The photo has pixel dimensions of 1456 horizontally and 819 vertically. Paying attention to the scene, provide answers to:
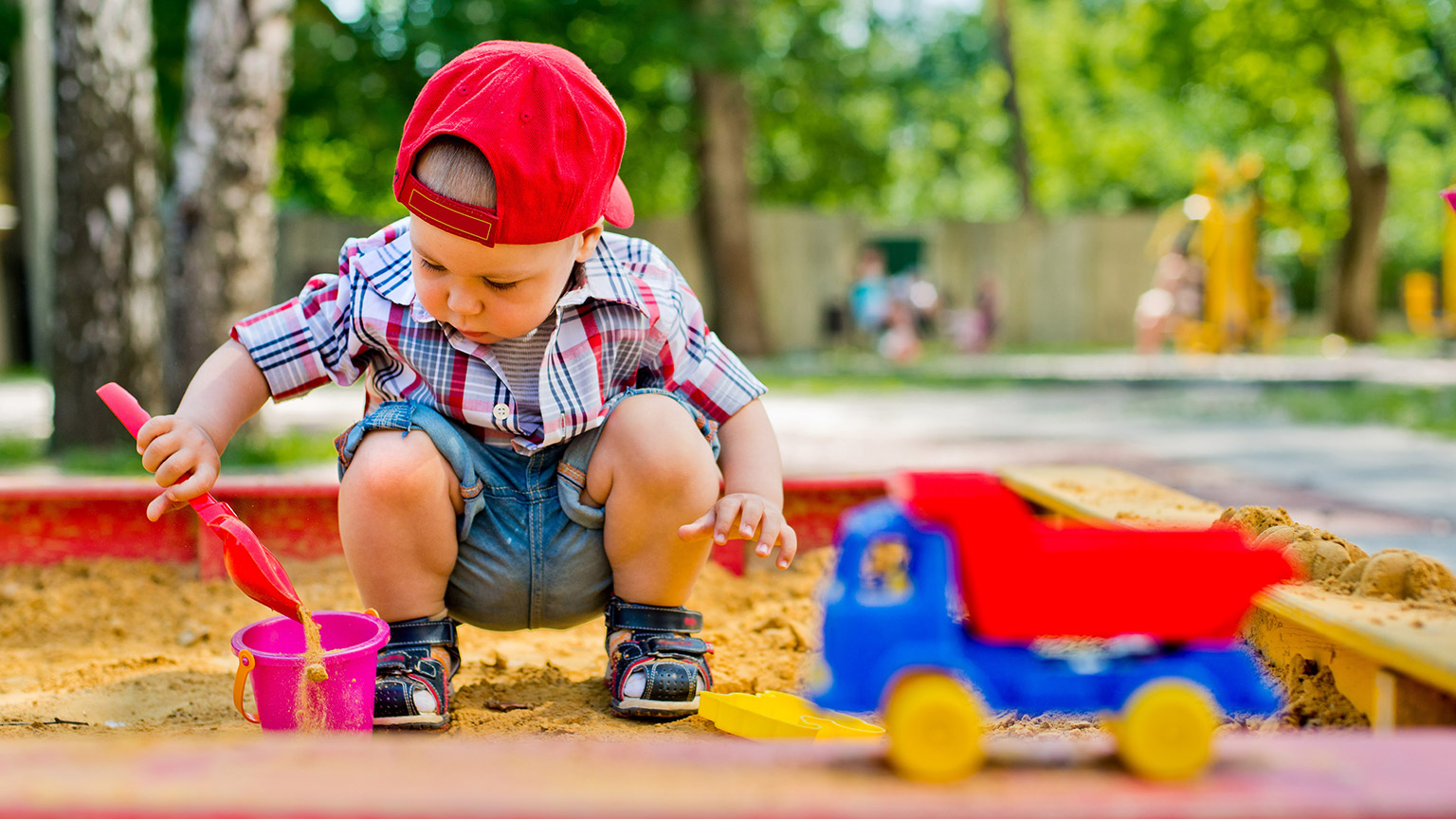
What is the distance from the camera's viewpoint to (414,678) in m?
1.61

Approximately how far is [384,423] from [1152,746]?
112 cm

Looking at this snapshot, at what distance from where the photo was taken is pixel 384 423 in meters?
1.65

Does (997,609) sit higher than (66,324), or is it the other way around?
(66,324)

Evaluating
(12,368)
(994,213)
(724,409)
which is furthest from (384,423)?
(994,213)

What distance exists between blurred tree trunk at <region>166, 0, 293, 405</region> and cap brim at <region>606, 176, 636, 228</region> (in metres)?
3.59

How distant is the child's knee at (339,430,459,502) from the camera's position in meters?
1.59

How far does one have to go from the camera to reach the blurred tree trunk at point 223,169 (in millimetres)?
4828

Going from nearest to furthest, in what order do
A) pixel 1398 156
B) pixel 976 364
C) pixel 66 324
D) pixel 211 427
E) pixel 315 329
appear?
1. pixel 211 427
2. pixel 315 329
3. pixel 66 324
4. pixel 976 364
5. pixel 1398 156

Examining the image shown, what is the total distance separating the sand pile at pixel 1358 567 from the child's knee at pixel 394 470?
1.02m

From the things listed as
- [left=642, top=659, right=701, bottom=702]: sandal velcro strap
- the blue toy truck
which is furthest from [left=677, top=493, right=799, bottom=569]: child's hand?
the blue toy truck

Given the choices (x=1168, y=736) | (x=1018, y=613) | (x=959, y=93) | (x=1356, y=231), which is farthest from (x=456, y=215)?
(x=959, y=93)

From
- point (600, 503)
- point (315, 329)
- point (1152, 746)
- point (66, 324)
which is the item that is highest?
point (66, 324)

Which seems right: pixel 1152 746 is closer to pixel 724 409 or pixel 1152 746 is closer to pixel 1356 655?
pixel 1356 655

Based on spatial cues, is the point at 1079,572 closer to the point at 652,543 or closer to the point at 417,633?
the point at 652,543
